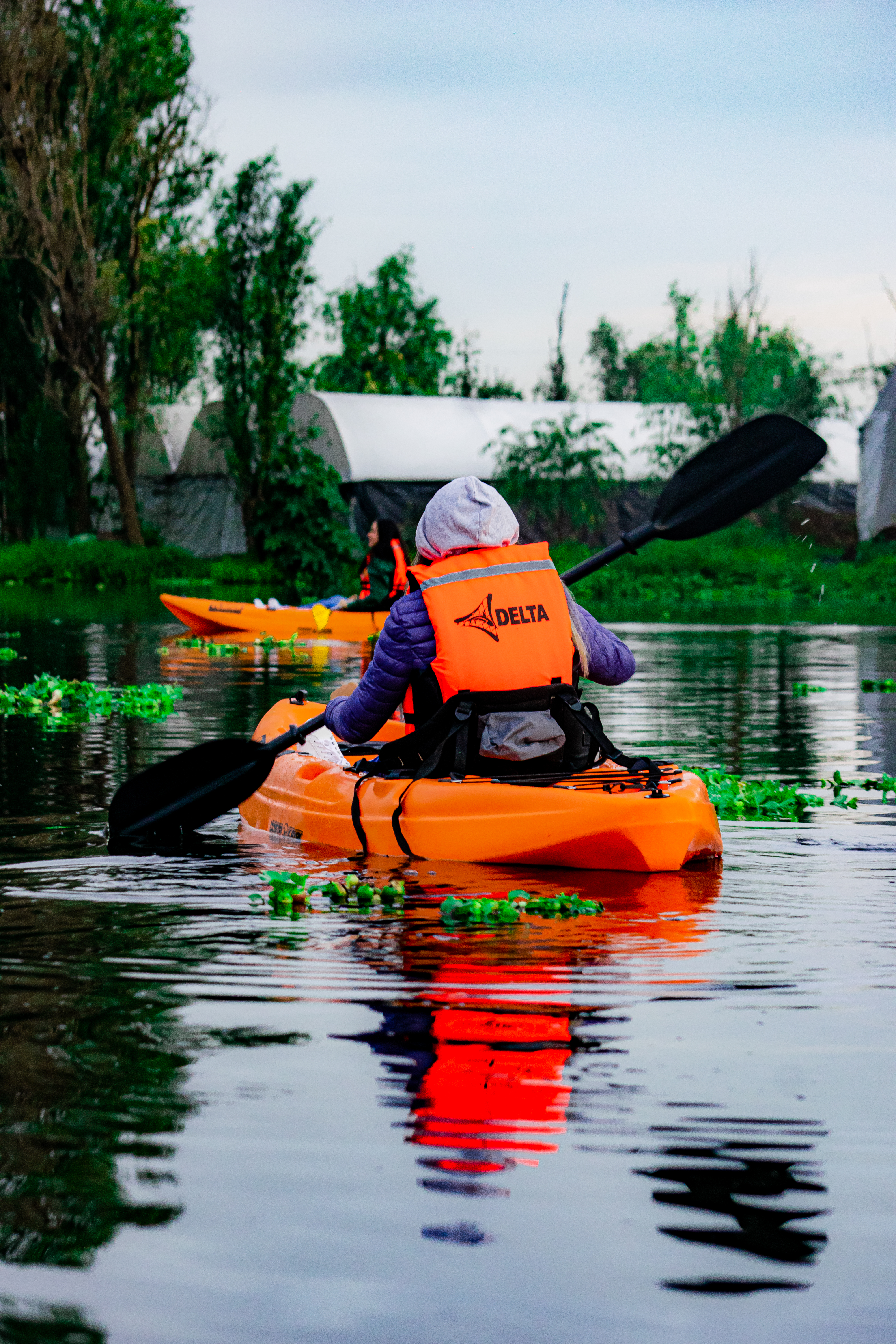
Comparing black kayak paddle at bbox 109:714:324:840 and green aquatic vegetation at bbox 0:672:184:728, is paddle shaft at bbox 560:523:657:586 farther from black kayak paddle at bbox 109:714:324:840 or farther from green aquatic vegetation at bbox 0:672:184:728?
green aquatic vegetation at bbox 0:672:184:728

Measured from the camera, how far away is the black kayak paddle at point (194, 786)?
7023 millimetres

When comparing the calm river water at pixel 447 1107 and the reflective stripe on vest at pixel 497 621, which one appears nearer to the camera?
the calm river water at pixel 447 1107

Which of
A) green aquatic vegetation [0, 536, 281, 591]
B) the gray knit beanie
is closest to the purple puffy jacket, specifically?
the gray knit beanie

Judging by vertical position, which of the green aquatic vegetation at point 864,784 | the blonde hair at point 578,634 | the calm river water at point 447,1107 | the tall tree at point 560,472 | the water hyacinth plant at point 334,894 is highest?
the tall tree at point 560,472

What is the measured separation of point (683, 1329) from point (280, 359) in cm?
3289

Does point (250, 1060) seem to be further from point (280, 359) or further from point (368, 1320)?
point (280, 359)

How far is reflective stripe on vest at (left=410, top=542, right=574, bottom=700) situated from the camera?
612 cm

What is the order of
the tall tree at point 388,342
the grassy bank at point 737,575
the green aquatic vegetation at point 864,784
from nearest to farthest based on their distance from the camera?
1. the green aquatic vegetation at point 864,784
2. the grassy bank at point 737,575
3. the tall tree at point 388,342

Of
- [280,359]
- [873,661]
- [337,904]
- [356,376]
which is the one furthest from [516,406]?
[337,904]

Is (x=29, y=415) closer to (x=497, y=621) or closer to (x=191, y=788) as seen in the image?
(x=191, y=788)

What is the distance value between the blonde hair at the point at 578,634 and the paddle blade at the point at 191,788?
1.45 m

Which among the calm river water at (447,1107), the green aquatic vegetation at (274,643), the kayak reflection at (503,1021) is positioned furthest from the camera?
the green aquatic vegetation at (274,643)

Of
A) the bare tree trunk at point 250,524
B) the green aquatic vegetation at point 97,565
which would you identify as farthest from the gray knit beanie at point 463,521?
the green aquatic vegetation at point 97,565

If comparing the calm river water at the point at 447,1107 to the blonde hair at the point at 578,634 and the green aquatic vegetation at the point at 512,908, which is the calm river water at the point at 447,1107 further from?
the blonde hair at the point at 578,634
